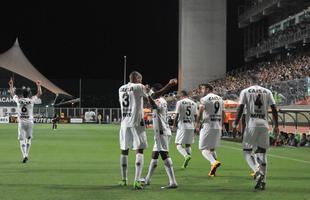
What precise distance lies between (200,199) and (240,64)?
85.3m

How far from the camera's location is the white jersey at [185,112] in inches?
706

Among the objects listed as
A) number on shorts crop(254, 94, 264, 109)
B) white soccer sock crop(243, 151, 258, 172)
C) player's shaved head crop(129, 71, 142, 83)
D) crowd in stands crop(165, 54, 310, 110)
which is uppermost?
crowd in stands crop(165, 54, 310, 110)

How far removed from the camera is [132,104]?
12.5 meters

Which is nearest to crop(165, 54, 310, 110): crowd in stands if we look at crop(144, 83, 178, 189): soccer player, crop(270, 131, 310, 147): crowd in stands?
crop(270, 131, 310, 147): crowd in stands

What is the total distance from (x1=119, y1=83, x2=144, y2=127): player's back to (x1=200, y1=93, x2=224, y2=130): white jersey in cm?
341

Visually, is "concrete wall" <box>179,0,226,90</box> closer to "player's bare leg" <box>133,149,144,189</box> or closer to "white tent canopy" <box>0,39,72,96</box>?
"white tent canopy" <box>0,39,72,96</box>

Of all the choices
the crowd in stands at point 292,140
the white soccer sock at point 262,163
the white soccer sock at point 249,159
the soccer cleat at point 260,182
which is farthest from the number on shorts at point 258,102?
the crowd in stands at point 292,140

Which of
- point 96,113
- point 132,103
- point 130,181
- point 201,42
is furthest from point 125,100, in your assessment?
point 96,113

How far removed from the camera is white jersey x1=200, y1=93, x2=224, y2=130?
50.7 feet

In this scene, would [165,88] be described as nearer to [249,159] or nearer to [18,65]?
[249,159]

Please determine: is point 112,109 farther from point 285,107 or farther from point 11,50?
point 285,107

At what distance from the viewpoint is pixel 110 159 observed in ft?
67.7

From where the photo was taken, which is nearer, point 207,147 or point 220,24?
point 207,147

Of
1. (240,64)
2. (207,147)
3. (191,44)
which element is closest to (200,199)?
(207,147)
